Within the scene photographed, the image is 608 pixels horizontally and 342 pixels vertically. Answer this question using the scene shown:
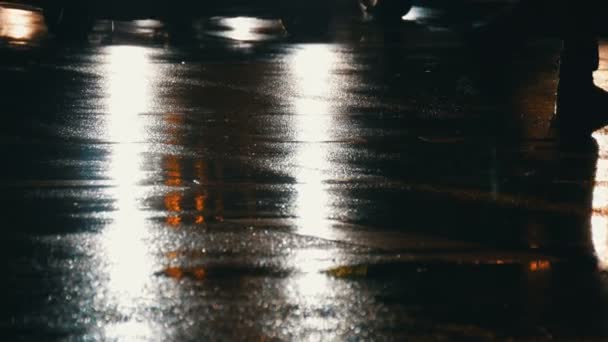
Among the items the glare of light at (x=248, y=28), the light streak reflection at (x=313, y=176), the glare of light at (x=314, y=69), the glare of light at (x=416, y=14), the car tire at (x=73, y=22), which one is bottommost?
the glare of light at (x=416, y=14)

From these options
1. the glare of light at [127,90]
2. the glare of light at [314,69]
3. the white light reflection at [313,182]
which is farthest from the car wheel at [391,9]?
the white light reflection at [313,182]

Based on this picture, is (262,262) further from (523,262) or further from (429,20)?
(429,20)

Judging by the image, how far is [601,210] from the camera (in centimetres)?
925

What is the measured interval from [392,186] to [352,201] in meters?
0.75

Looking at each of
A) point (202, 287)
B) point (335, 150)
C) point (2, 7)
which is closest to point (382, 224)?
point (202, 287)

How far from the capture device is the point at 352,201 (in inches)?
369

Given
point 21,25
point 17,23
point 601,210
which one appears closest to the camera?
point 601,210

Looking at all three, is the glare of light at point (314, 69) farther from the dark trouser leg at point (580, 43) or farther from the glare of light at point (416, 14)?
the glare of light at point (416, 14)

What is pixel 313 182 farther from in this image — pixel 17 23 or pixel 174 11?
pixel 17 23

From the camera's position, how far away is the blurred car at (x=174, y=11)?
2453 cm

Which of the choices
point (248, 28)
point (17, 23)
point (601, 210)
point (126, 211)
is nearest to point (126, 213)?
point (126, 211)

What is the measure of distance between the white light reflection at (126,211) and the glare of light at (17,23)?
7.59m

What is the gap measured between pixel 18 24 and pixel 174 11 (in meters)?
4.92

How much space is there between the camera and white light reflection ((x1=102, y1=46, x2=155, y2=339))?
257 inches
